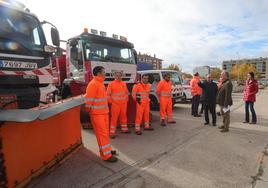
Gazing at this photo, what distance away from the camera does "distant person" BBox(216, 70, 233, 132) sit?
22.0 ft

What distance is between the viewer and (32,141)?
3422 millimetres

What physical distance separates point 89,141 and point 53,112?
282 cm

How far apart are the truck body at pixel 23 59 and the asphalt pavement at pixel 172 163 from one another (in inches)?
57.0

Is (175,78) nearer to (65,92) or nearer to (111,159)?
(65,92)

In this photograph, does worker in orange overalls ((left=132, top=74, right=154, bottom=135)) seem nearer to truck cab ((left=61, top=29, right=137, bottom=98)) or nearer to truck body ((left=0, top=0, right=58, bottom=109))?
truck cab ((left=61, top=29, right=137, bottom=98))

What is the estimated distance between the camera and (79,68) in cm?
718

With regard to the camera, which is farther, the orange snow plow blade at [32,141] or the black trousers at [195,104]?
the black trousers at [195,104]

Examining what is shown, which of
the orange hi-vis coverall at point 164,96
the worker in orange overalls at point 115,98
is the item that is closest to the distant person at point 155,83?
the orange hi-vis coverall at point 164,96

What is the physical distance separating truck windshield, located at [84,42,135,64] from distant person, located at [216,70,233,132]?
330 centimetres

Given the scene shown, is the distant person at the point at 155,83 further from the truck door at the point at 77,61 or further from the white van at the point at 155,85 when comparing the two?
the truck door at the point at 77,61

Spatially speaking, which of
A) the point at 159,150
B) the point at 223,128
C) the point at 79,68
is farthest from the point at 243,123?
the point at 79,68

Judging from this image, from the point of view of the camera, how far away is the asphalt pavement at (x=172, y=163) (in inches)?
141

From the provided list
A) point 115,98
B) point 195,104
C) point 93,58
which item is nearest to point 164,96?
point 115,98

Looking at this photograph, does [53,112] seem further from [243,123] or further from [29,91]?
[243,123]
